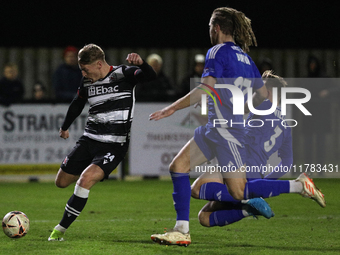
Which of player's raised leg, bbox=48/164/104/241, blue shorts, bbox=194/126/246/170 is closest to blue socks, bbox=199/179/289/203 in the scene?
blue shorts, bbox=194/126/246/170

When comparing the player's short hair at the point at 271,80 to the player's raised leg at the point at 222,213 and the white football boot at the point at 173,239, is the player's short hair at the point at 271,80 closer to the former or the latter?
the player's raised leg at the point at 222,213

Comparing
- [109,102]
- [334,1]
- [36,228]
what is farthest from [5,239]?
[334,1]

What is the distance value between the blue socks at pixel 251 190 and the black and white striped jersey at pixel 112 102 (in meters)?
0.92

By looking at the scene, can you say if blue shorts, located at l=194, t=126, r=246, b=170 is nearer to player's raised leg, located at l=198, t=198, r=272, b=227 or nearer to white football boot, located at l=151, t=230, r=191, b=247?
player's raised leg, located at l=198, t=198, r=272, b=227

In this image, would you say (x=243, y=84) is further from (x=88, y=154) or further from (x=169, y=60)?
(x=169, y=60)

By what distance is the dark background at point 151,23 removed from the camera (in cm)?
1446

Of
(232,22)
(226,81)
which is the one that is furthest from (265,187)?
(232,22)

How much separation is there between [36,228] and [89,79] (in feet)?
5.10

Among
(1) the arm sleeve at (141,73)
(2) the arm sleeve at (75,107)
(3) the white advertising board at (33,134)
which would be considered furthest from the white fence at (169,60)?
(1) the arm sleeve at (141,73)

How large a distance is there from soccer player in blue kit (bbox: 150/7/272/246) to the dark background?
32.2 feet

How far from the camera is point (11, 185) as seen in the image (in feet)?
33.0

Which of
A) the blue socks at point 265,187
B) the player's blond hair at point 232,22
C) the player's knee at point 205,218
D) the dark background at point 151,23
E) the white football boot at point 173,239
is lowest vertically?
the white football boot at point 173,239

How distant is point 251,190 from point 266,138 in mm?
908

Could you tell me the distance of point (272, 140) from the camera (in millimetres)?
5574
